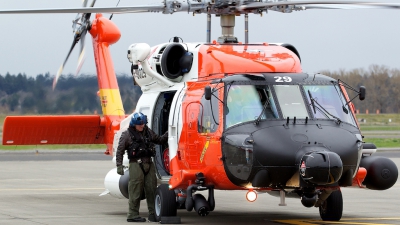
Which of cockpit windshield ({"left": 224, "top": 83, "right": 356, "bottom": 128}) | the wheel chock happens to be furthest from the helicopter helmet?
cockpit windshield ({"left": 224, "top": 83, "right": 356, "bottom": 128})

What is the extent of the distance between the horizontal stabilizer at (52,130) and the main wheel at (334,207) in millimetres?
5850

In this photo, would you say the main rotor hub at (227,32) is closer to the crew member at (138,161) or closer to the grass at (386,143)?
the crew member at (138,161)

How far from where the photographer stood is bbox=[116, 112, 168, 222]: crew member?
12.8 m

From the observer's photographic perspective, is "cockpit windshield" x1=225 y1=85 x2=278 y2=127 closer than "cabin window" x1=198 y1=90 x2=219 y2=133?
Yes

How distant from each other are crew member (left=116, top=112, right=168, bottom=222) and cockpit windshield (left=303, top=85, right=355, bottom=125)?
2.72 m

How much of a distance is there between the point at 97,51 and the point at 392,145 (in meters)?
26.5

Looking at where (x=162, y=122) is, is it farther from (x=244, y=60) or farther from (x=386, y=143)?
(x=386, y=143)

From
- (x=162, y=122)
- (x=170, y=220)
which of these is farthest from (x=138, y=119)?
(x=170, y=220)

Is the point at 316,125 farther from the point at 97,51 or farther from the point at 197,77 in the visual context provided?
the point at 97,51

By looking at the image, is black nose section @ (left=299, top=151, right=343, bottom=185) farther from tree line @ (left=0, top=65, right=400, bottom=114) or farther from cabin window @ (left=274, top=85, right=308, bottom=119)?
tree line @ (left=0, top=65, right=400, bottom=114)

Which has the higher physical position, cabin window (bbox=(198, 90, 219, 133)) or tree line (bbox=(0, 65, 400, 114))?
cabin window (bbox=(198, 90, 219, 133))

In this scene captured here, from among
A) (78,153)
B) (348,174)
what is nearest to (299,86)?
(348,174)

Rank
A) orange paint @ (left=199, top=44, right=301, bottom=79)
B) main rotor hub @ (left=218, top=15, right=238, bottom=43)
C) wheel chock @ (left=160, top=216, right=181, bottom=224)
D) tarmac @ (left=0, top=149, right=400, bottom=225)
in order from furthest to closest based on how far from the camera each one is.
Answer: main rotor hub @ (left=218, top=15, right=238, bottom=43) < tarmac @ (left=0, top=149, right=400, bottom=225) < orange paint @ (left=199, top=44, right=301, bottom=79) < wheel chock @ (left=160, top=216, right=181, bottom=224)

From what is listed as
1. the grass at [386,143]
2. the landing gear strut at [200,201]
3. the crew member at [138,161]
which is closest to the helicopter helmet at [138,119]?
the crew member at [138,161]
